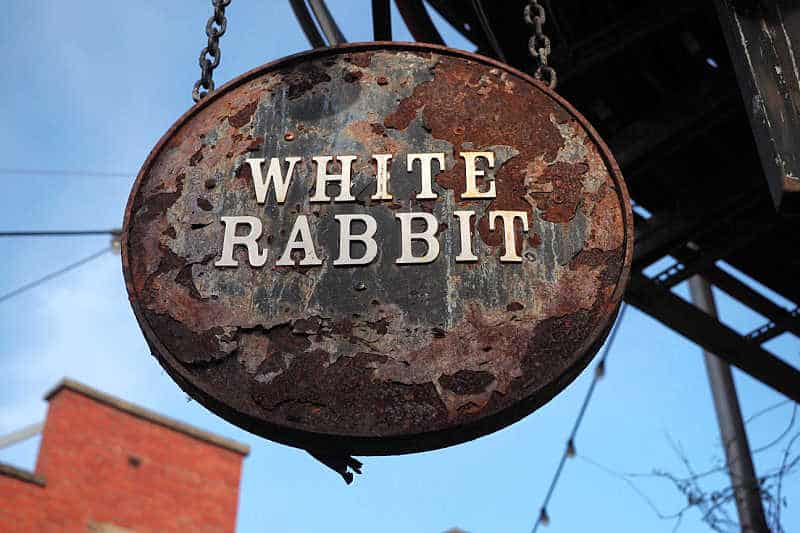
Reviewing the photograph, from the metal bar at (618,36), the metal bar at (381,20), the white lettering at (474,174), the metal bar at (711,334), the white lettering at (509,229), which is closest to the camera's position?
the white lettering at (509,229)

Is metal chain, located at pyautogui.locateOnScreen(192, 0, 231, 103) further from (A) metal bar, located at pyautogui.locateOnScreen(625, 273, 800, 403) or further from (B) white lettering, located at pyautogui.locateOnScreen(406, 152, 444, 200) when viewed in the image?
(A) metal bar, located at pyautogui.locateOnScreen(625, 273, 800, 403)

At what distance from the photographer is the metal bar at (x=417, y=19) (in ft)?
19.0

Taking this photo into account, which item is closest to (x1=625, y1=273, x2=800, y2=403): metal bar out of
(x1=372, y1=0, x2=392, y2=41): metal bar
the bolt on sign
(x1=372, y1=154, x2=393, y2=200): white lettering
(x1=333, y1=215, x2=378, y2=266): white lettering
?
(x1=372, y1=0, x2=392, y2=41): metal bar

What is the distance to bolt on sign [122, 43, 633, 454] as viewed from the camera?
2.75 m

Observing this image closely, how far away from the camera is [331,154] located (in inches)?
126

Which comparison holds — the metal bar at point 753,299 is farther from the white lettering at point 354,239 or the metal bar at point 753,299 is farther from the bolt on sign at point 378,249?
the white lettering at point 354,239

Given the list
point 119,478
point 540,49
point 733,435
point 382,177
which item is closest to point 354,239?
point 382,177

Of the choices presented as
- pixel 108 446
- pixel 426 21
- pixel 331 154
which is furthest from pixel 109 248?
pixel 331 154

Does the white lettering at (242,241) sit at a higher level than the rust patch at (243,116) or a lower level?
lower

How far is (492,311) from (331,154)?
2.29 ft

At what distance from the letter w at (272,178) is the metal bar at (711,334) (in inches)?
131

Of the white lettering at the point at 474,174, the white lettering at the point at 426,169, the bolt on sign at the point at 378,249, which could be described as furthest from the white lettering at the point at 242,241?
the white lettering at the point at 474,174

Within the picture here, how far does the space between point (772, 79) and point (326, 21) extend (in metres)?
2.51

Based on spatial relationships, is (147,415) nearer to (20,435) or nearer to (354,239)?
(20,435)
